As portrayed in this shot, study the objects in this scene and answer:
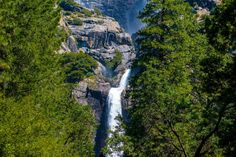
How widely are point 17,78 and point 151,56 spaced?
9.76 meters

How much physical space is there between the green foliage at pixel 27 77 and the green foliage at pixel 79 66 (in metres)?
89.3

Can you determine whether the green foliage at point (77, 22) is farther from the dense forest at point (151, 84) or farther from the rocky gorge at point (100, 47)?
the dense forest at point (151, 84)

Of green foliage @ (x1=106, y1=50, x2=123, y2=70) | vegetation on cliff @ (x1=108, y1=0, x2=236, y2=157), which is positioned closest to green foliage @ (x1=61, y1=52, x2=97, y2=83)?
green foliage @ (x1=106, y1=50, x2=123, y2=70)

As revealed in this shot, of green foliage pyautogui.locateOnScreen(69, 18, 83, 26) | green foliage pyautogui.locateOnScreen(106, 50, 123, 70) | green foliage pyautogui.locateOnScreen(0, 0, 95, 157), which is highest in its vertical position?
green foliage pyautogui.locateOnScreen(0, 0, 95, 157)

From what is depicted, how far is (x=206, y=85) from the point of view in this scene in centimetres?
1778

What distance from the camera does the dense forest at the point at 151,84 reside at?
1916 cm

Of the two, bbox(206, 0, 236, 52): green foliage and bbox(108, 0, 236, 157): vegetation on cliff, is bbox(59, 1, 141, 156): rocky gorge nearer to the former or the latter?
bbox(108, 0, 236, 157): vegetation on cliff

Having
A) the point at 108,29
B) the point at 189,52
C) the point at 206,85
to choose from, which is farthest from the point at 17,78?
the point at 108,29

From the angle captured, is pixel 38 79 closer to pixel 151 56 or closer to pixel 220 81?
pixel 151 56

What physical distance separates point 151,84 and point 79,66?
116282 mm

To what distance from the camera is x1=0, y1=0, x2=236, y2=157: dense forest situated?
1916cm

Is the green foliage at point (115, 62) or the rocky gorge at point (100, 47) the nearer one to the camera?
the rocky gorge at point (100, 47)

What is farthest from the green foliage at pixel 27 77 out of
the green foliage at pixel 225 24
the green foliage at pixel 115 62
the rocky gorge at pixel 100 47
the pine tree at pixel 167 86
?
the green foliage at pixel 115 62

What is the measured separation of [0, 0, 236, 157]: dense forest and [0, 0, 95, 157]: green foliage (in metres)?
0.06
